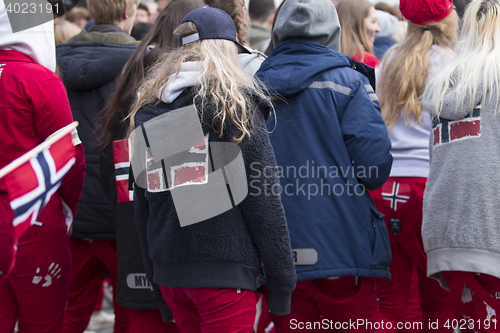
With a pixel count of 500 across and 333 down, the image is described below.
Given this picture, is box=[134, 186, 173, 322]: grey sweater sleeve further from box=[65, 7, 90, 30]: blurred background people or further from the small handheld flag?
box=[65, 7, 90, 30]: blurred background people

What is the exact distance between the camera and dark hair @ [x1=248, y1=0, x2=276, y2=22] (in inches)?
190

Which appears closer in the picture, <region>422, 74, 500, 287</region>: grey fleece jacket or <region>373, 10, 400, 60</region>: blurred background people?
<region>422, 74, 500, 287</region>: grey fleece jacket

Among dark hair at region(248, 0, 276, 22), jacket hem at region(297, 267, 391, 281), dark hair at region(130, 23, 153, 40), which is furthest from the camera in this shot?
dark hair at region(248, 0, 276, 22)

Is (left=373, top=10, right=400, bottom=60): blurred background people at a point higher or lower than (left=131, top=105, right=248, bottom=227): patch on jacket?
lower

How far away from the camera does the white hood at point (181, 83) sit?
199 centimetres

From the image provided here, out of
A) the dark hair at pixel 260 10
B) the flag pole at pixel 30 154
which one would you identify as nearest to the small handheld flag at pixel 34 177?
the flag pole at pixel 30 154

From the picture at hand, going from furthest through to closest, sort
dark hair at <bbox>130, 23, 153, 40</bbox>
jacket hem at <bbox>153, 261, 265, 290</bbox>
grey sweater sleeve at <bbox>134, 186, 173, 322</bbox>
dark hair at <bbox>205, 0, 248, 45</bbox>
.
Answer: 1. dark hair at <bbox>130, 23, 153, 40</bbox>
2. dark hair at <bbox>205, 0, 248, 45</bbox>
3. grey sweater sleeve at <bbox>134, 186, 173, 322</bbox>
4. jacket hem at <bbox>153, 261, 265, 290</bbox>

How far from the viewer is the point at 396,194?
2.88 meters

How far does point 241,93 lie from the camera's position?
1.98 m

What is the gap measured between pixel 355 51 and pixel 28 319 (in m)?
2.72

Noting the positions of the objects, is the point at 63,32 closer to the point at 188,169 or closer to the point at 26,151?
the point at 26,151

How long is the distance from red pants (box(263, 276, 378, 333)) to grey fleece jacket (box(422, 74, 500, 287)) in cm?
35

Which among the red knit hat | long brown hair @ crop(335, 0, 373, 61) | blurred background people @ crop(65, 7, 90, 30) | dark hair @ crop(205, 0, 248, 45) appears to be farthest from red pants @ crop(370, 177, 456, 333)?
blurred background people @ crop(65, 7, 90, 30)

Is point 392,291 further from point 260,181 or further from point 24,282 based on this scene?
point 24,282
